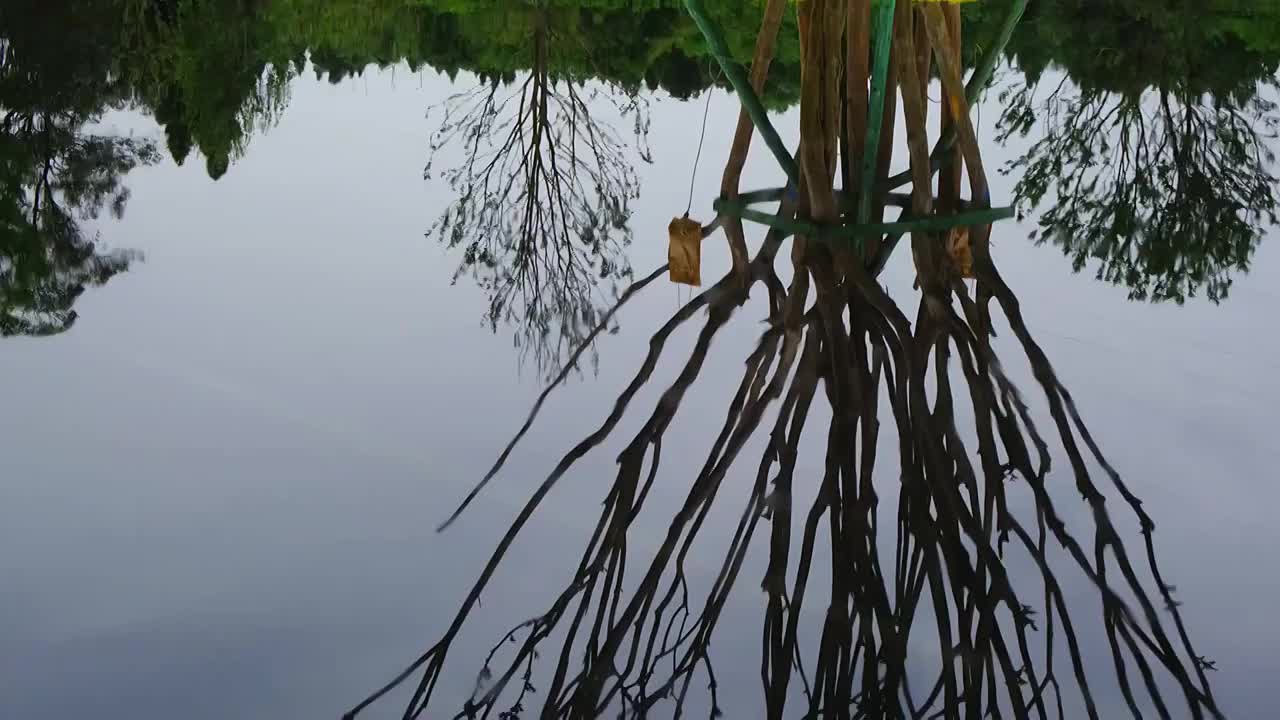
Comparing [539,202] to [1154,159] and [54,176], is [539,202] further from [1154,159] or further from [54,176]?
[1154,159]

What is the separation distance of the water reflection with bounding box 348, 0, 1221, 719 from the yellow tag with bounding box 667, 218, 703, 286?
0.04 metres

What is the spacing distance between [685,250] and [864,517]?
43 centimetres

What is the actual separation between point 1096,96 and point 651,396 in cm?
178

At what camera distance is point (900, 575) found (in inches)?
24.7

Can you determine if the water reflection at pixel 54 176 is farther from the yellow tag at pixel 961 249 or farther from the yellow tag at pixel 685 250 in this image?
the yellow tag at pixel 961 249

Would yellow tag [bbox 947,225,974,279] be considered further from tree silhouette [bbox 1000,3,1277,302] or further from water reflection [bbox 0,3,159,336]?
water reflection [bbox 0,3,159,336]

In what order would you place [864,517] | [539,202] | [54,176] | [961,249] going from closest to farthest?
[864,517] → [961,249] → [54,176] → [539,202]

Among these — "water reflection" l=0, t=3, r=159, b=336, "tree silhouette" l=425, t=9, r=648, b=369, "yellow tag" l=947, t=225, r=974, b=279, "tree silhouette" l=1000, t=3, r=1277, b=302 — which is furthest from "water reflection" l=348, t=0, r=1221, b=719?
"water reflection" l=0, t=3, r=159, b=336

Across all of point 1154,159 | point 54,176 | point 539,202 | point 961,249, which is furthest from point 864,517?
point 539,202

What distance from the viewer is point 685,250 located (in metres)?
0.96

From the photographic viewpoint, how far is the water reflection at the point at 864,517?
553 mm

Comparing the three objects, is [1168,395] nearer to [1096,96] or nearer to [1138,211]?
[1138,211]

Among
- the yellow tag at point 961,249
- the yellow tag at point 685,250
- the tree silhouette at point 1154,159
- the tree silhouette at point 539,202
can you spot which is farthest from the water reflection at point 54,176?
the tree silhouette at point 1154,159

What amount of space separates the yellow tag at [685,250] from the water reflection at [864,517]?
1.7 inches
